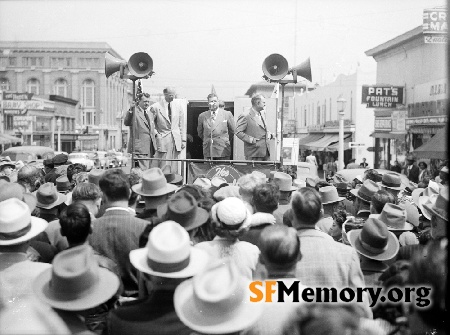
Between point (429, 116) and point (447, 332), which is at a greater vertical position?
point (429, 116)

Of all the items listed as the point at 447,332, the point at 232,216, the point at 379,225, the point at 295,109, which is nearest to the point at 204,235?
the point at 232,216

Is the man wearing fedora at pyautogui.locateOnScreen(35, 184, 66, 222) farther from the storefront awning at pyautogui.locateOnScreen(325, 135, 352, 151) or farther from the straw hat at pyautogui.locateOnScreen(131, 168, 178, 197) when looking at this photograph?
the storefront awning at pyautogui.locateOnScreen(325, 135, 352, 151)

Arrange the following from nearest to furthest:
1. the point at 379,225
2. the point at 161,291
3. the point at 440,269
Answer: the point at 440,269 → the point at 161,291 → the point at 379,225

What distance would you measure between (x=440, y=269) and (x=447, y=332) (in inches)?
13.3

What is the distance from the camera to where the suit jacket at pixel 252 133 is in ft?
31.9

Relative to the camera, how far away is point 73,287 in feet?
9.45

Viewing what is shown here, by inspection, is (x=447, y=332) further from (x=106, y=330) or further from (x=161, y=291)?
(x=106, y=330)

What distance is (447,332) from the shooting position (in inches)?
95.5

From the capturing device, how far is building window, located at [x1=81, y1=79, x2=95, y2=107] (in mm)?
78419

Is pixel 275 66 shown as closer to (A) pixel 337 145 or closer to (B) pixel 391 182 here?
(B) pixel 391 182

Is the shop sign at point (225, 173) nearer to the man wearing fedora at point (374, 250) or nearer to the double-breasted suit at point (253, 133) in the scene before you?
the double-breasted suit at point (253, 133)

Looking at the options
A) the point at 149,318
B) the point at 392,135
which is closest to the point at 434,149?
the point at 392,135

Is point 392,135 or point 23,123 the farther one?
point 23,123

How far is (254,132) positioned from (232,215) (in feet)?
20.1
